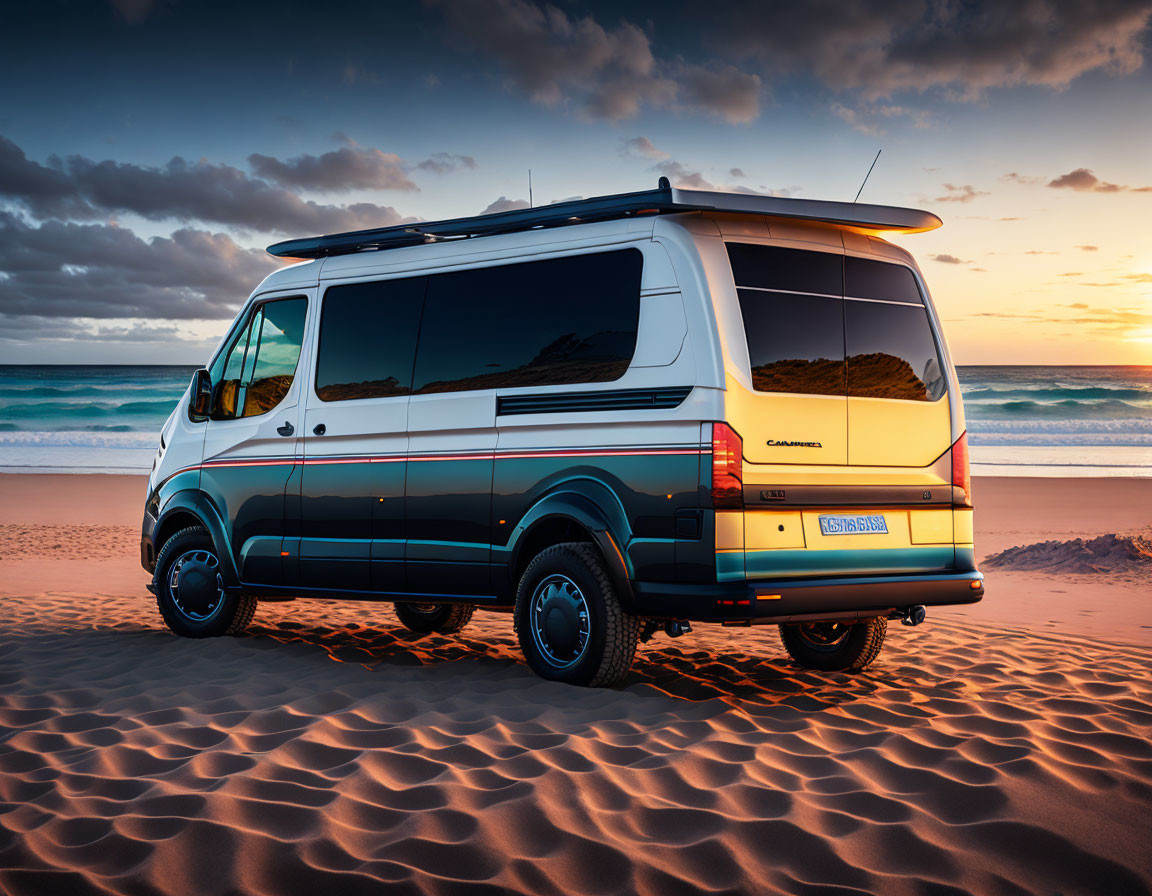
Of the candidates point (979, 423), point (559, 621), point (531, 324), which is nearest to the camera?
point (559, 621)

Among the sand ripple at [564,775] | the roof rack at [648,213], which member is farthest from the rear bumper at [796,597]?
the roof rack at [648,213]

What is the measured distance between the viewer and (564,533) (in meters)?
6.69

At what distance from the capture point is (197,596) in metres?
8.45


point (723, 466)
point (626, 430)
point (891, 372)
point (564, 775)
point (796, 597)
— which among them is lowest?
point (564, 775)

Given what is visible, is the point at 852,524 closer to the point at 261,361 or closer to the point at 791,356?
the point at 791,356

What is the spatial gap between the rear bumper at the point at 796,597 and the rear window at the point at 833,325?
1.03 metres

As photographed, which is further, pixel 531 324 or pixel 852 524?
pixel 531 324

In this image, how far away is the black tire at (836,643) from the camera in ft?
23.9

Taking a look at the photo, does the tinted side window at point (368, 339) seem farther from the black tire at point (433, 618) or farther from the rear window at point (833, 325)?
the rear window at point (833, 325)

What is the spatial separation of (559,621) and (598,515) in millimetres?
688

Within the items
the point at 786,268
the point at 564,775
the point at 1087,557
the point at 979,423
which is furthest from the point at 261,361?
the point at 979,423

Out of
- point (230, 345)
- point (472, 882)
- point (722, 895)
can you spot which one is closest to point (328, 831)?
point (472, 882)

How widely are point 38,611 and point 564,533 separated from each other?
18.1ft

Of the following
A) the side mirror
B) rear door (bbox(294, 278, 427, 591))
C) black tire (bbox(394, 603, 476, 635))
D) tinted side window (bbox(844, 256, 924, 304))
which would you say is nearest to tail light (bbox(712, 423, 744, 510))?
tinted side window (bbox(844, 256, 924, 304))
